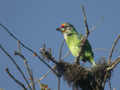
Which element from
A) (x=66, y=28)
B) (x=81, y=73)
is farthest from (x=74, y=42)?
(x=81, y=73)

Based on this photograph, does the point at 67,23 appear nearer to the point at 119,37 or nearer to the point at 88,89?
the point at 88,89

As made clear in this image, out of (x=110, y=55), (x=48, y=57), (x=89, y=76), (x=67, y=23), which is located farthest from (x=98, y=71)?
(x=67, y=23)

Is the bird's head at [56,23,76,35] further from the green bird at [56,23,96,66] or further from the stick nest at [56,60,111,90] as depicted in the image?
the stick nest at [56,60,111,90]

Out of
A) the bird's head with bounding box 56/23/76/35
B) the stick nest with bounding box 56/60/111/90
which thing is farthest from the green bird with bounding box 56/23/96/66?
the stick nest with bounding box 56/60/111/90

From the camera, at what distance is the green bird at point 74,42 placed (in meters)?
4.89

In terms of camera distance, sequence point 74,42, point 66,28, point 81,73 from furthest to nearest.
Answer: point 66,28
point 74,42
point 81,73

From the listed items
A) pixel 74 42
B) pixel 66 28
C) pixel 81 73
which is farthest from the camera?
pixel 66 28

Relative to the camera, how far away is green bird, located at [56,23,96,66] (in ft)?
16.1

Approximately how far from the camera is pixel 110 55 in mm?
2715

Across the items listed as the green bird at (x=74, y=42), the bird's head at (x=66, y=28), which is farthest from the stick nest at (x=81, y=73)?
the bird's head at (x=66, y=28)

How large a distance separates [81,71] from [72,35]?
1.82 meters

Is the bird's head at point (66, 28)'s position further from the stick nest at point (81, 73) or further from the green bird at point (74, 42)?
the stick nest at point (81, 73)

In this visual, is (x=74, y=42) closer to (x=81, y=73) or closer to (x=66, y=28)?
(x=66, y=28)

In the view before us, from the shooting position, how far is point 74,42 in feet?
16.6
